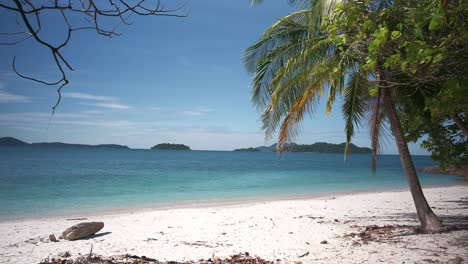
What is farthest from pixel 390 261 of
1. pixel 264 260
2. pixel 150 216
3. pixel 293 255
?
pixel 150 216

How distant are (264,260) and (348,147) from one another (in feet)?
11.2

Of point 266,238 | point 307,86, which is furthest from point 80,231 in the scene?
point 307,86

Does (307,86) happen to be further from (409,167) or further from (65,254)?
(65,254)

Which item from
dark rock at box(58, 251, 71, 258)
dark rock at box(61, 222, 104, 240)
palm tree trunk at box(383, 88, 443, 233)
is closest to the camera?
dark rock at box(58, 251, 71, 258)

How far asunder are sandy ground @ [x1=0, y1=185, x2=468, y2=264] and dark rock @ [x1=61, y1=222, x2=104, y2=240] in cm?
22

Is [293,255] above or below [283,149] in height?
below

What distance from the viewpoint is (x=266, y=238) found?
7.07 meters

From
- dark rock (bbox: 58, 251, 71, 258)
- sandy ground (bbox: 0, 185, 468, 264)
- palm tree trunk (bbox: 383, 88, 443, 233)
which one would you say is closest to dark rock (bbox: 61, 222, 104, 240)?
sandy ground (bbox: 0, 185, 468, 264)

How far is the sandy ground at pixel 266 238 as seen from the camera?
216 inches

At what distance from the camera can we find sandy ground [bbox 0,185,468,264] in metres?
5.48

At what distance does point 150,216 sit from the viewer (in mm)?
10734

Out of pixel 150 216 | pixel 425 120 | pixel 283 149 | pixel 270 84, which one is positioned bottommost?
pixel 150 216

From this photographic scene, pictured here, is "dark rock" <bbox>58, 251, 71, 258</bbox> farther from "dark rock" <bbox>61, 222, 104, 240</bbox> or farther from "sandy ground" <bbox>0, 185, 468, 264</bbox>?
"dark rock" <bbox>61, 222, 104, 240</bbox>

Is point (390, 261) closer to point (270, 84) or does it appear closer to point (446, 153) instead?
point (270, 84)
